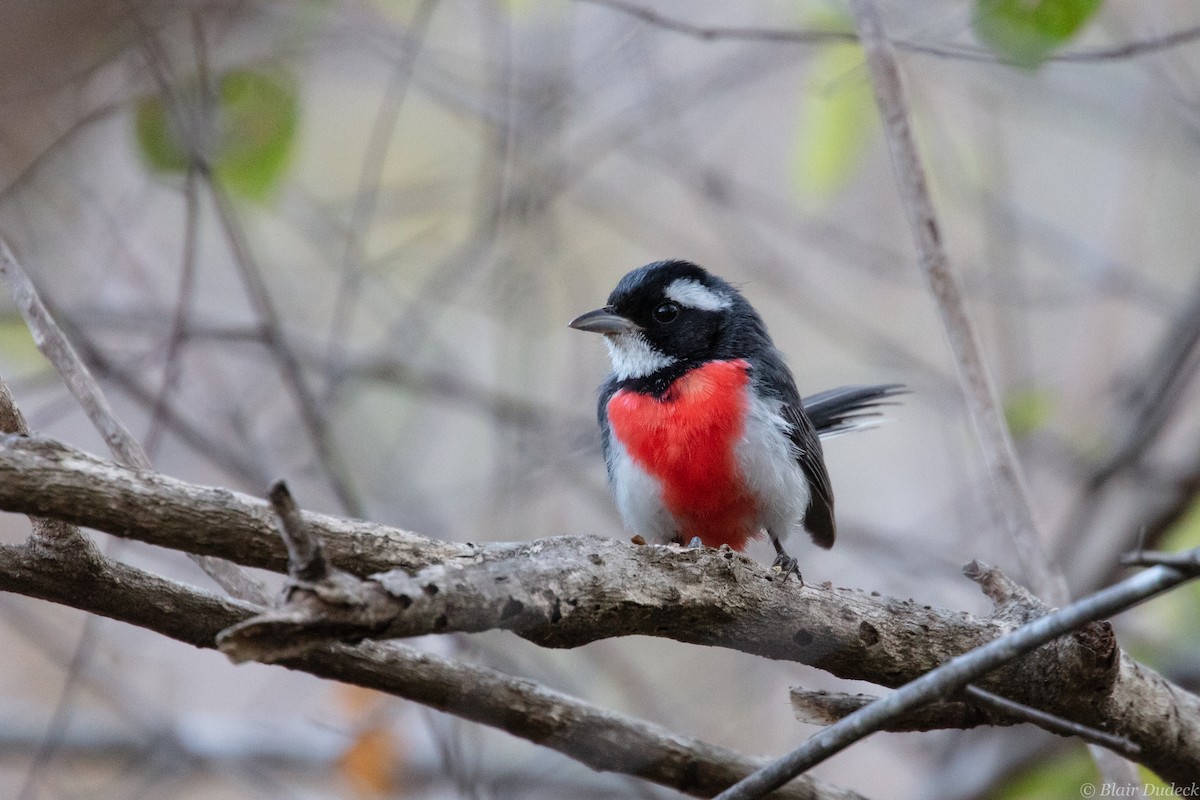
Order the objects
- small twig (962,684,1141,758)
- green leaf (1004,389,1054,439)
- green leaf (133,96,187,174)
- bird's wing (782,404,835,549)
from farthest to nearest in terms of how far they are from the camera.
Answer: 1. green leaf (1004,389,1054,439)
2. bird's wing (782,404,835,549)
3. green leaf (133,96,187,174)
4. small twig (962,684,1141,758)

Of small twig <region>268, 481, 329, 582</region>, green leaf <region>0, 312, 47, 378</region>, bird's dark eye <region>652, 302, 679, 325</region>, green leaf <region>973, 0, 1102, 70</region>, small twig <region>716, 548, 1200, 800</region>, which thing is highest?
green leaf <region>0, 312, 47, 378</region>

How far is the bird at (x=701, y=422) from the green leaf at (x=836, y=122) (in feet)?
2.40

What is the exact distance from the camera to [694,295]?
4344 mm

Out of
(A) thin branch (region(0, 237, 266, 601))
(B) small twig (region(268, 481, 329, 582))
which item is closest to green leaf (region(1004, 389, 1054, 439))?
(A) thin branch (region(0, 237, 266, 601))

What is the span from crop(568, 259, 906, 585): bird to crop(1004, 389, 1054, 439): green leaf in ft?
3.62

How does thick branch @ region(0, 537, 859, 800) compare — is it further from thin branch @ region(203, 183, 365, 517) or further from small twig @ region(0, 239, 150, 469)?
thin branch @ region(203, 183, 365, 517)

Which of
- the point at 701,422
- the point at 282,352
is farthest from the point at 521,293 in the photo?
the point at 701,422

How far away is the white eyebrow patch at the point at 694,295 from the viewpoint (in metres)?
4.32

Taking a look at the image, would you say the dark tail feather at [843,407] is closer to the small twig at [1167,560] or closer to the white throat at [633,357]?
the white throat at [633,357]

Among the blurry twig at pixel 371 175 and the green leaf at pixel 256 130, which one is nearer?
the green leaf at pixel 256 130

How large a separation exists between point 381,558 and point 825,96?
2.84m

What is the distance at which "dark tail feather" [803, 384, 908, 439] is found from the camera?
4996mm

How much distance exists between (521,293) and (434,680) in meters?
2.91

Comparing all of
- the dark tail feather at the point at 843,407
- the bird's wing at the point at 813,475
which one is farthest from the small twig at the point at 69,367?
the dark tail feather at the point at 843,407
